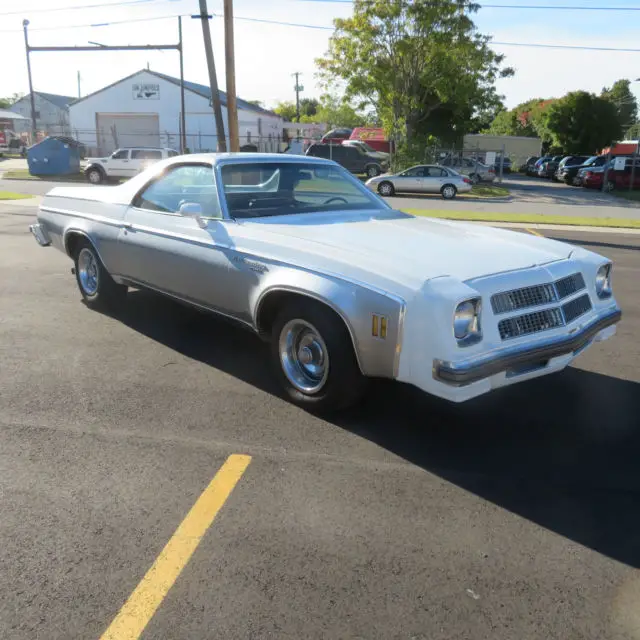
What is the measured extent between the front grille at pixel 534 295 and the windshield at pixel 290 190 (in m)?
1.87

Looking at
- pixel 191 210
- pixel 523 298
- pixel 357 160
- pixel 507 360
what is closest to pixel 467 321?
pixel 507 360

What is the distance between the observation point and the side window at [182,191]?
182 inches

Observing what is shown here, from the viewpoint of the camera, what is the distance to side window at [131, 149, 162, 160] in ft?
82.4

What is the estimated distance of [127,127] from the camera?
4966 centimetres

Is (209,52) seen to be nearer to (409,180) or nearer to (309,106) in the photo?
(409,180)

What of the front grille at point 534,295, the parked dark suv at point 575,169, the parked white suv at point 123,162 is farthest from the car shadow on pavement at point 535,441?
the parked dark suv at point 575,169

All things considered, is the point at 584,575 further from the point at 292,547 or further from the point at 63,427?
the point at 63,427

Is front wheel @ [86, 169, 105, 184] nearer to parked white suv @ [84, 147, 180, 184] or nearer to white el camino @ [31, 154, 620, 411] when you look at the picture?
parked white suv @ [84, 147, 180, 184]

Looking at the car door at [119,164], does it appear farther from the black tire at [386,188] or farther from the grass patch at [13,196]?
the black tire at [386,188]

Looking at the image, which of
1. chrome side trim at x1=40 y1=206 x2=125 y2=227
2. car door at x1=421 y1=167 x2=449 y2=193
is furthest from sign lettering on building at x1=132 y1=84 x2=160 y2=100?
chrome side trim at x1=40 y1=206 x2=125 y2=227

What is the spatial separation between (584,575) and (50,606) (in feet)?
6.95

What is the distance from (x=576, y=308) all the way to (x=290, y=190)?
2.39 m

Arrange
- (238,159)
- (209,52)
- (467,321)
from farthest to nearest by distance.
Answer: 1. (209,52)
2. (238,159)
3. (467,321)

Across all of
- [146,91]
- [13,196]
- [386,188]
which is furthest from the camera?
[146,91]
